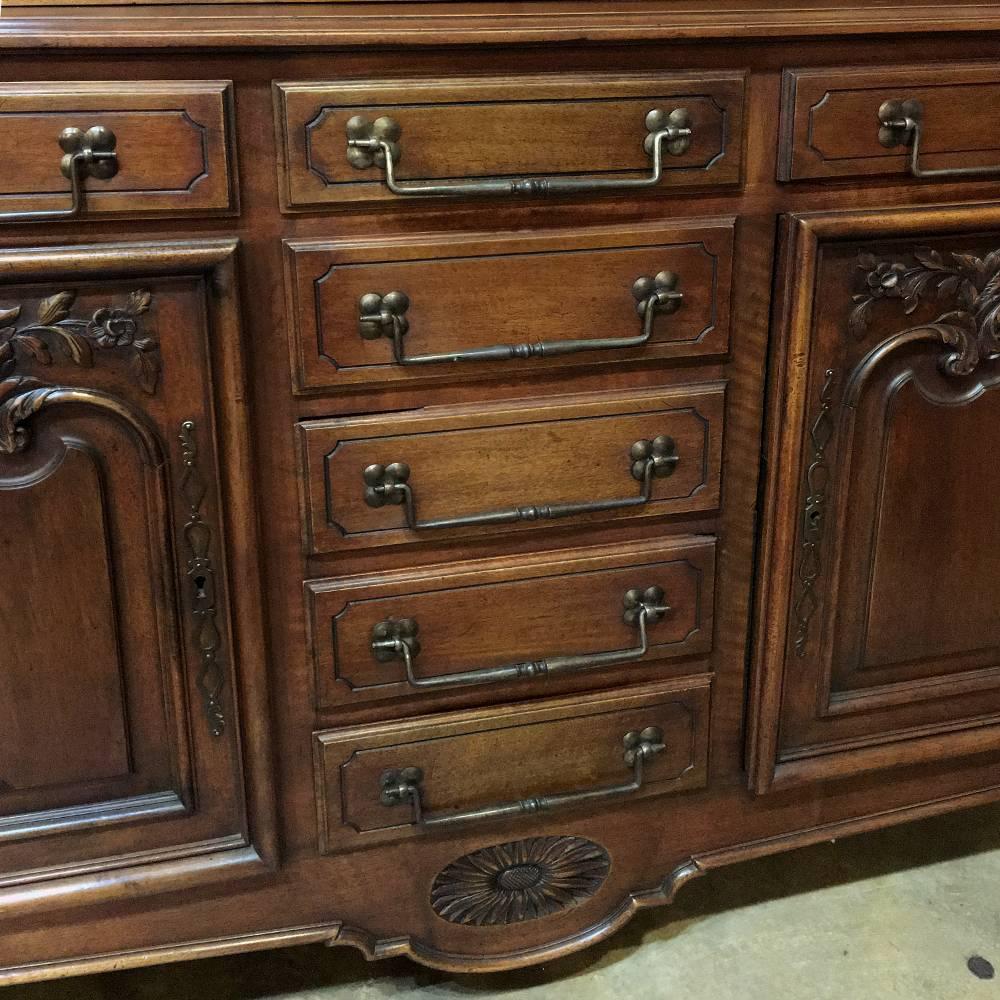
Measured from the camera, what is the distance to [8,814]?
89 centimetres

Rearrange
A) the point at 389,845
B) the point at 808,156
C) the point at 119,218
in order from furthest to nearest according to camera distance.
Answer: the point at 389,845 → the point at 808,156 → the point at 119,218

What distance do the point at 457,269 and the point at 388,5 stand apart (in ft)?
0.59

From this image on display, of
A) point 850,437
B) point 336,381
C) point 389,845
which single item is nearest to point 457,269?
point 336,381

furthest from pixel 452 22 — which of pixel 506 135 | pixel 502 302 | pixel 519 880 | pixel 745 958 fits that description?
pixel 745 958

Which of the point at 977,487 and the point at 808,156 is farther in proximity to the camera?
the point at 977,487

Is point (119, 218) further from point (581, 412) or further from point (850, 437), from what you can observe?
point (850, 437)

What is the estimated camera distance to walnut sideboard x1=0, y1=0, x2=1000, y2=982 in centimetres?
77

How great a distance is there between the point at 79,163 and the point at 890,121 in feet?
1.90

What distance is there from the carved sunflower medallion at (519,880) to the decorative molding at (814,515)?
0.89 feet

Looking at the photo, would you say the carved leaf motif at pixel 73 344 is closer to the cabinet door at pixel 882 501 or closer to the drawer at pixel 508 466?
the drawer at pixel 508 466

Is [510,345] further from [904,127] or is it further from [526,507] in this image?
[904,127]

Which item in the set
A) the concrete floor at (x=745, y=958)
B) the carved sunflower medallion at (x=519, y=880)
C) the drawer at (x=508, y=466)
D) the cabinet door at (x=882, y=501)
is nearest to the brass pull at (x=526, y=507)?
the drawer at (x=508, y=466)

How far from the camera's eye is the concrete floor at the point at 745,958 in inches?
43.7

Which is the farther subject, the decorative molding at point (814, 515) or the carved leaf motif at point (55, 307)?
the decorative molding at point (814, 515)
